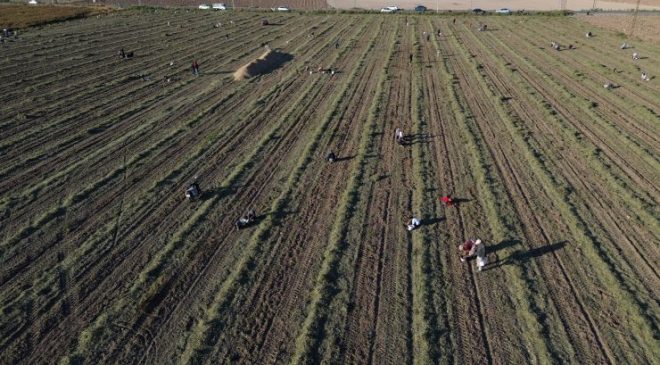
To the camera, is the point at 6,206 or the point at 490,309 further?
the point at 6,206

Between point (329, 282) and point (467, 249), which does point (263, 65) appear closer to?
point (329, 282)

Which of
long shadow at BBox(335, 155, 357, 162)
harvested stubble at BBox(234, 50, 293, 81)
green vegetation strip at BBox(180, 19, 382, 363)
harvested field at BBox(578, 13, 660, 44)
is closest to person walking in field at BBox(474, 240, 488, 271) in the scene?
green vegetation strip at BBox(180, 19, 382, 363)

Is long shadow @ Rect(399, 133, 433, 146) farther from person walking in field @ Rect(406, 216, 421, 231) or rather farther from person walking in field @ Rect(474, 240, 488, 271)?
person walking in field @ Rect(474, 240, 488, 271)

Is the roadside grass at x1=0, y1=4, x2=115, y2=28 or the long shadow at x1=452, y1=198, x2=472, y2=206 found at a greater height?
the roadside grass at x1=0, y1=4, x2=115, y2=28

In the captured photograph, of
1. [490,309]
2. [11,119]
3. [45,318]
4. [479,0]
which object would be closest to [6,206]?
[45,318]

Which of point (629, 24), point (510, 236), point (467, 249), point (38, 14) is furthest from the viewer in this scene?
point (38, 14)

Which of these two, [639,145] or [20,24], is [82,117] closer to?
[639,145]

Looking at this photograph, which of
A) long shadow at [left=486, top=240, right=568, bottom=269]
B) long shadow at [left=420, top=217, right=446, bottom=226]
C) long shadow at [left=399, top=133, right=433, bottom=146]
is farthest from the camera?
long shadow at [left=399, top=133, right=433, bottom=146]

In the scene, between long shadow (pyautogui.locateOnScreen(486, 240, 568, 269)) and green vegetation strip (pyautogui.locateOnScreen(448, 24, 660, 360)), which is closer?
green vegetation strip (pyautogui.locateOnScreen(448, 24, 660, 360))

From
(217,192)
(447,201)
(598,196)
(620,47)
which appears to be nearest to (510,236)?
(447,201)
